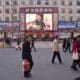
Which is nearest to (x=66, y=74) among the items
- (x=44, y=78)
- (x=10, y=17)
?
(x=44, y=78)

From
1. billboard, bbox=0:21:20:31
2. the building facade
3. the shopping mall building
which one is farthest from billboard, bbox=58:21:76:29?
the building facade

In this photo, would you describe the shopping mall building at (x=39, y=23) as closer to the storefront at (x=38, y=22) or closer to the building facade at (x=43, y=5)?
the storefront at (x=38, y=22)

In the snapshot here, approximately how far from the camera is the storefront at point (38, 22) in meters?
73.7

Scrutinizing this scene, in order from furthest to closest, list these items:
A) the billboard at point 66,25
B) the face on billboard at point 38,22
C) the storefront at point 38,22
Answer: the billboard at point 66,25
the storefront at point 38,22
the face on billboard at point 38,22

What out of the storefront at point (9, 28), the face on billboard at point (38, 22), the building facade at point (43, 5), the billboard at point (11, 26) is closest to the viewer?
the face on billboard at point (38, 22)

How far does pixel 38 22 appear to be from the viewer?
2901 inches

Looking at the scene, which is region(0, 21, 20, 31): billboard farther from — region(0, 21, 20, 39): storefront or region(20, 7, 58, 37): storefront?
region(20, 7, 58, 37): storefront

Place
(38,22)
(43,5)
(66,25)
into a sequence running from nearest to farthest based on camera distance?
(38,22), (66,25), (43,5)

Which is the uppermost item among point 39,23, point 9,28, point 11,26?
point 39,23

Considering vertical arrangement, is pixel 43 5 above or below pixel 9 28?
above

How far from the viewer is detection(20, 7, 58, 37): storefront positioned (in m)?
73.7

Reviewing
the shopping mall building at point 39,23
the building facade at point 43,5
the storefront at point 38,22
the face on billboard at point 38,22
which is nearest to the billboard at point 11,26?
the shopping mall building at point 39,23

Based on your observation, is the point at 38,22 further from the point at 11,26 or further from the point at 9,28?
the point at 9,28

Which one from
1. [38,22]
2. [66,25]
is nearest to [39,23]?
[38,22]
